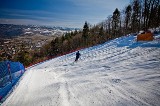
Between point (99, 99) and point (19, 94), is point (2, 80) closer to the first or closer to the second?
point (19, 94)

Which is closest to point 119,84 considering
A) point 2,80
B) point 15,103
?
point 15,103

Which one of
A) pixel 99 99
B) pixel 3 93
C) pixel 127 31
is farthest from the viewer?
pixel 127 31

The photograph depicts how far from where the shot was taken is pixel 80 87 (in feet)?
29.1

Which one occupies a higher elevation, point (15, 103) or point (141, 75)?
point (141, 75)

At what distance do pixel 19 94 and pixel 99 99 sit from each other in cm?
502

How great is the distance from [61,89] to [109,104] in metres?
3.46

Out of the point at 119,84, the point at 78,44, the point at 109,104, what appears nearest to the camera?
the point at 109,104

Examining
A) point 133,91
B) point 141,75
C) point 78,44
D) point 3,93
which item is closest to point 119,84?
point 133,91

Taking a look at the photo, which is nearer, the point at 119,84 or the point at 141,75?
the point at 119,84

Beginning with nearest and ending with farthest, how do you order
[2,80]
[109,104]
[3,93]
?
1. [109,104]
2. [3,93]
3. [2,80]

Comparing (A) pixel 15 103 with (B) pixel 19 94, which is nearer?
(A) pixel 15 103

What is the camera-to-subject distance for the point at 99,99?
272 inches

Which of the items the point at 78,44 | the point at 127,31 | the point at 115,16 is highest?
the point at 115,16

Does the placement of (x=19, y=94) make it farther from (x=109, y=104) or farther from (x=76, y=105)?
(x=109, y=104)
